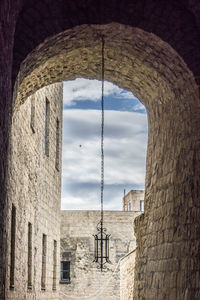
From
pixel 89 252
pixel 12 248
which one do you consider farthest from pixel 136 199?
pixel 12 248

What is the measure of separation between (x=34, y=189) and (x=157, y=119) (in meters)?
3.95

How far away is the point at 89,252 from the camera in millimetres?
27078

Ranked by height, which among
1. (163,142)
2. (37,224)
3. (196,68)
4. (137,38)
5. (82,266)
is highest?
(137,38)

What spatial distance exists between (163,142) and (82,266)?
736 inches

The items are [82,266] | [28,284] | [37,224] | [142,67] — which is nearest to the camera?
[142,67]

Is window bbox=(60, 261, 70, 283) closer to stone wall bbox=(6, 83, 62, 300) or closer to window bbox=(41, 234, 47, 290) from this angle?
stone wall bbox=(6, 83, 62, 300)

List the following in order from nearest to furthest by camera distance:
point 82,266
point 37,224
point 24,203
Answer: point 24,203
point 37,224
point 82,266

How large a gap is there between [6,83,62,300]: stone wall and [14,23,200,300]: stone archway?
1281 mm

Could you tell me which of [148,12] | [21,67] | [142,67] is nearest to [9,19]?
[21,67]

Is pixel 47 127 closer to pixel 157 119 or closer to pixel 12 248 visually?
pixel 12 248

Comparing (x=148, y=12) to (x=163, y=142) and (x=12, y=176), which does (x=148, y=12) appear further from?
(x=12, y=176)

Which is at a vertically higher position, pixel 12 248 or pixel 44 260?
pixel 12 248

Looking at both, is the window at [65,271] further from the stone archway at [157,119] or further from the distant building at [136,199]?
the stone archway at [157,119]

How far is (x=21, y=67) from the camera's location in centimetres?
782
